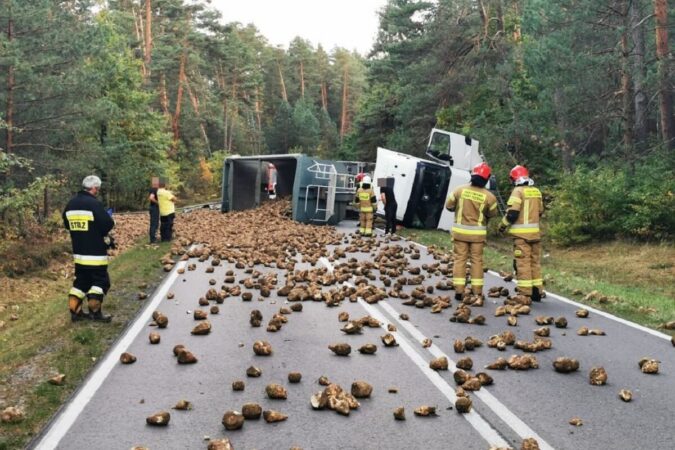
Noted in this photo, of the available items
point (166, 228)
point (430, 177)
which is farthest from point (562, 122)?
point (166, 228)

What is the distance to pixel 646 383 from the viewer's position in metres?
→ 5.40

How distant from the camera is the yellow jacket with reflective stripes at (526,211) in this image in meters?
8.90

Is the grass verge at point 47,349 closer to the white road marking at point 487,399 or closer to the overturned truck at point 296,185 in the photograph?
the white road marking at point 487,399

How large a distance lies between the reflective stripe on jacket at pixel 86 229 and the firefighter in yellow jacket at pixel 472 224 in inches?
201

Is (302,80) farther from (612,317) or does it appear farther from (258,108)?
(612,317)

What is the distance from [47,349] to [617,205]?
14.6 m

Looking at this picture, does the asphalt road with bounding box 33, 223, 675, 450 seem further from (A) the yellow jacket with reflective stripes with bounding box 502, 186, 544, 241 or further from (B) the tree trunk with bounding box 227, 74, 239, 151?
(B) the tree trunk with bounding box 227, 74, 239, 151

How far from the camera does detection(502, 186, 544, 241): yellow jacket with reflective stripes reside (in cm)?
890

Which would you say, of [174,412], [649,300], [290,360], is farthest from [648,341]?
[174,412]

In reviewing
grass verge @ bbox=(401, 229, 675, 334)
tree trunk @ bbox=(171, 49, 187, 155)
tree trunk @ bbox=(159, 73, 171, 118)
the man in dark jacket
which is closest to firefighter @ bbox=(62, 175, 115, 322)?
grass verge @ bbox=(401, 229, 675, 334)

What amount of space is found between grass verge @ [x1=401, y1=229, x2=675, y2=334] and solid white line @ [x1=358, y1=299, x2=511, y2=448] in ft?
11.4

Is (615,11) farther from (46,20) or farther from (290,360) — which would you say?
(46,20)

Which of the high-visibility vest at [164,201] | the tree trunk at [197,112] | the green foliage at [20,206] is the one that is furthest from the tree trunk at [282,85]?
the high-visibility vest at [164,201]

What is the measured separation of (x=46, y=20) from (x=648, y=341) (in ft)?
65.3
